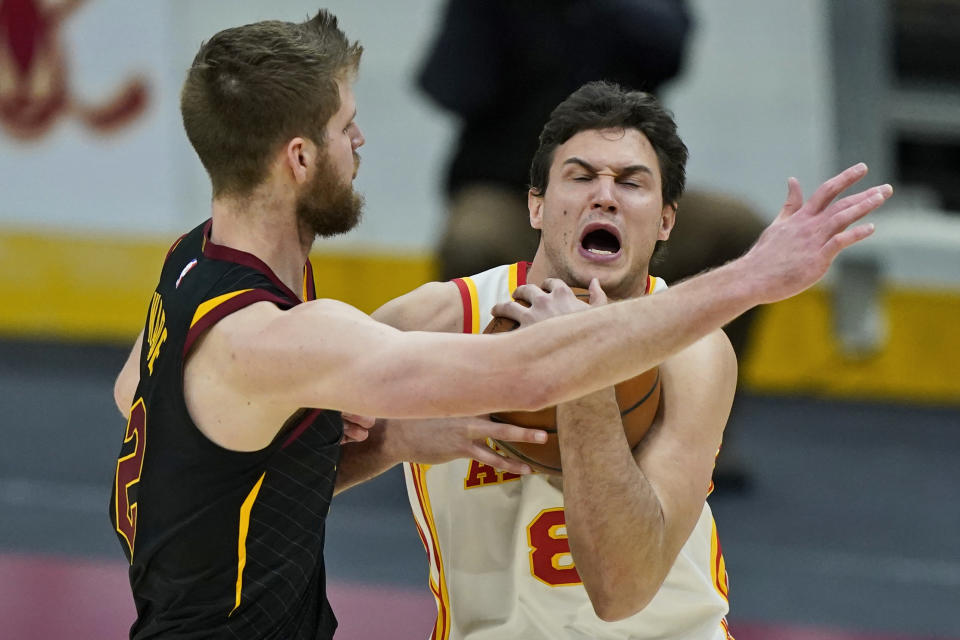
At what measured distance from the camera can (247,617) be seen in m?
3.17

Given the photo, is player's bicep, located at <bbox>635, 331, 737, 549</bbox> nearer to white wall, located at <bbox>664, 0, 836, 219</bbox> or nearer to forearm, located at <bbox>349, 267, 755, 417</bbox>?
forearm, located at <bbox>349, 267, 755, 417</bbox>

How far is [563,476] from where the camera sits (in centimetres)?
325

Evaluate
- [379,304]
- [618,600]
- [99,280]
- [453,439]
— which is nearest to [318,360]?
[453,439]

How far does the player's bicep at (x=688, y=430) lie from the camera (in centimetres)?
329

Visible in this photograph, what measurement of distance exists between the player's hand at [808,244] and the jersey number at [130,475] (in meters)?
1.27

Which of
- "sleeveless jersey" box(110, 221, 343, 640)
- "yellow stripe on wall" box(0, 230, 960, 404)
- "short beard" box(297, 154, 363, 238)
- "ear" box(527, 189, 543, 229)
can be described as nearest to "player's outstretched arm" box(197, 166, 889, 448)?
"sleeveless jersey" box(110, 221, 343, 640)

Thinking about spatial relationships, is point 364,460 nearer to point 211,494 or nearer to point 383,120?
point 211,494

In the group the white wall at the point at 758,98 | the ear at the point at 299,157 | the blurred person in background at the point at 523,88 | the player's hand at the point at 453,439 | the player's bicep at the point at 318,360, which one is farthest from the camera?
the white wall at the point at 758,98

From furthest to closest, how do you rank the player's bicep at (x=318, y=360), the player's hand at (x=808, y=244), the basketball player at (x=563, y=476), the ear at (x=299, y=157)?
the basketball player at (x=563, y=476) < the ear at (x=299, y=157) < the player's bicep at (x=318, y=360) < the player's hand at (x=808, y=244)

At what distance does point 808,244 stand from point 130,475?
1.47 metres

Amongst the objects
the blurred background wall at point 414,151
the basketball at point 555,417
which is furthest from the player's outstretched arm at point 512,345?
the blurred background wall at point 414,151

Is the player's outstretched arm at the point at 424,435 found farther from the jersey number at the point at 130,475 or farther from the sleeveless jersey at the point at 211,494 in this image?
the jersey number at the point at 130,475

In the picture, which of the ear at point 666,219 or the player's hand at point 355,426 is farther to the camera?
the ear at point 666,219

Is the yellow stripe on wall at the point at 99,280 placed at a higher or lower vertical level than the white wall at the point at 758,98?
lower
